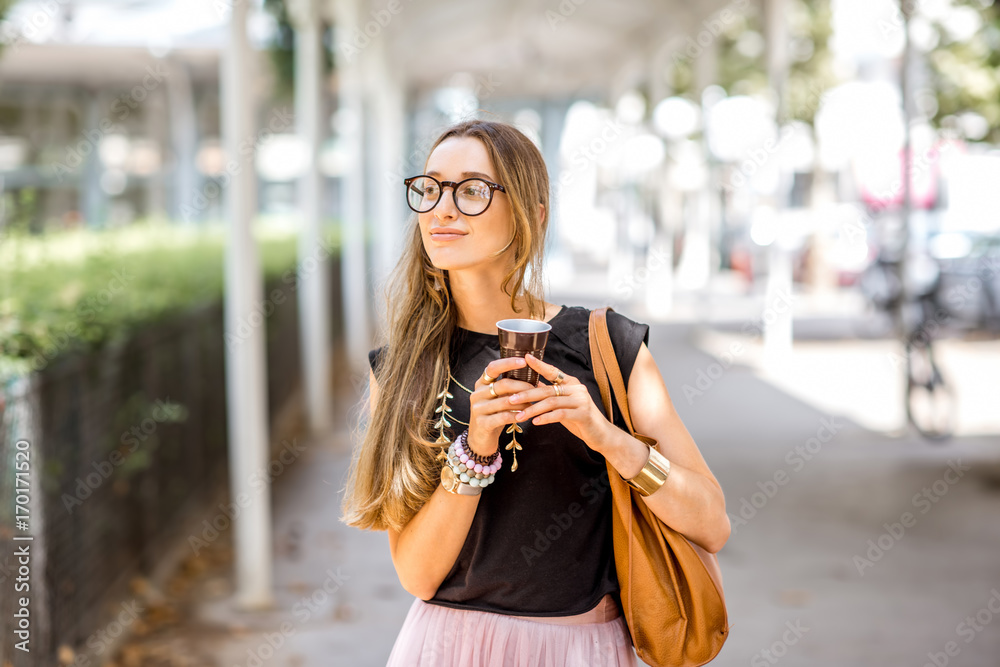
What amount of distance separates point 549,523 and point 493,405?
381 millimetres

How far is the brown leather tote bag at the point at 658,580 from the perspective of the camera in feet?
5.68

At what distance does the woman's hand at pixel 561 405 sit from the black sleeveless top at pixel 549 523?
0.20 metres

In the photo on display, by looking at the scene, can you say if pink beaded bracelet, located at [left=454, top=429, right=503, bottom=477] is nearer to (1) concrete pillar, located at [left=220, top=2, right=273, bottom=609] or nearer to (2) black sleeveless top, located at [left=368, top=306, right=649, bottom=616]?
(2) black sleeveless top, located at [left=368, top=306, right=649, bottom=616]

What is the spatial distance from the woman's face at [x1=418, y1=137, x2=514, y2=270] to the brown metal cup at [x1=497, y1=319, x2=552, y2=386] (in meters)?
0.28

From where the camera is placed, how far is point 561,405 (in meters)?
1.53

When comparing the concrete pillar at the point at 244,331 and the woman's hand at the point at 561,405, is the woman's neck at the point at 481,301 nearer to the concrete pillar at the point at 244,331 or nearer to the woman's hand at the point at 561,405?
the woman's hand at the point at 561,405

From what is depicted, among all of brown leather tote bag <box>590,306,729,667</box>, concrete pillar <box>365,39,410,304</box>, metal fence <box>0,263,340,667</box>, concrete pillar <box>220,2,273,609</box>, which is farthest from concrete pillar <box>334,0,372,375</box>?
brown leather tote bag <box>590,306,729,667</box>

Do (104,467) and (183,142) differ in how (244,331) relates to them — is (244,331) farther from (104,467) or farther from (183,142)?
(183,142)

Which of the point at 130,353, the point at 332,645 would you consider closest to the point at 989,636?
the point at 332,645

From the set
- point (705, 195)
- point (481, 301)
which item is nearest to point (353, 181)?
point (705, 195)

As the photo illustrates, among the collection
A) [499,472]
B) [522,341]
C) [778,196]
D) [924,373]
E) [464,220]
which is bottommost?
[924,373]

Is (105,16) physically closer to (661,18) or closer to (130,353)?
(661,18)

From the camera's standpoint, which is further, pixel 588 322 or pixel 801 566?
pixel 801 566

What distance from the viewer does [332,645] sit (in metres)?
4.30
